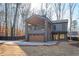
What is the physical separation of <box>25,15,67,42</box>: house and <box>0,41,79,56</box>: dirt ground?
127 millimetres

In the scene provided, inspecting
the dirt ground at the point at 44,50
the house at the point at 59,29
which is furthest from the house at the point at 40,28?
the dirt ground at the point at 44,50

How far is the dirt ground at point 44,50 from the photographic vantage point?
2.81 meters

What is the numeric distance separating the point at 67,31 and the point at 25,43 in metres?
0.60

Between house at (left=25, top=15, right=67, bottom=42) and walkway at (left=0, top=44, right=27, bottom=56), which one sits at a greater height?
house at (left=25, top=15, right=67, bottom=42)

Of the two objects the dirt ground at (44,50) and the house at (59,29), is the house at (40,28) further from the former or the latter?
the dirt ground at (44,50)

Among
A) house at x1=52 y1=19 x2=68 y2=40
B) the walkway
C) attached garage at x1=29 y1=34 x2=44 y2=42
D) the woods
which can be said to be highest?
the woods

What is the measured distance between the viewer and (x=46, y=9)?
284 cm

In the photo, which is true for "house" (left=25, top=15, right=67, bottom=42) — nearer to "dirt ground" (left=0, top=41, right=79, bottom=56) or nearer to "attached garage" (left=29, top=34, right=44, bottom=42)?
"attached garage" (left=29, top=34, right=44, bottom=42)

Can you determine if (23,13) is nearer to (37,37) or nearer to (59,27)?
(37,37)

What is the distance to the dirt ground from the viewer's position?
2.81 m

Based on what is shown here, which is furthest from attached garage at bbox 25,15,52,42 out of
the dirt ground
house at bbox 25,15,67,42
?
the dirt ground

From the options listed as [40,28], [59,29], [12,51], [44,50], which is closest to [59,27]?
[59,29]

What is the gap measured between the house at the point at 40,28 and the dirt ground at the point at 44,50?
0.42 ft

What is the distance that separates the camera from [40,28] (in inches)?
111
